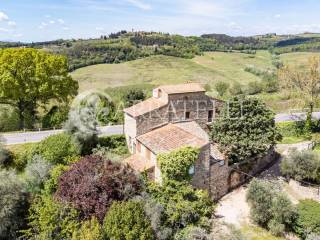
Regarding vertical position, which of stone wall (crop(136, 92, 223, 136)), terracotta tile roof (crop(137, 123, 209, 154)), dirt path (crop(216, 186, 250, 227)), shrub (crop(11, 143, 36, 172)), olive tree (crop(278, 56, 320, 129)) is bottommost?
dirt path (crop(216, 186, 250, 227))

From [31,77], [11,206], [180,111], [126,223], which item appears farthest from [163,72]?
[126,223]

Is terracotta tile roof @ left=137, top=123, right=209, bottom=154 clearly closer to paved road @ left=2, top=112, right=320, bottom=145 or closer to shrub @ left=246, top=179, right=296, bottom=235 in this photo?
shrub @ left=246, top=179, right=296, bottom=235

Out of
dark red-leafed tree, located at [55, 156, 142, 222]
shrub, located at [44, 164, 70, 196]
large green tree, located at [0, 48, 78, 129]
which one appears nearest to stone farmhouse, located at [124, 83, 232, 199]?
dark red-leafed tree, located at [55, 156, 142, 222]

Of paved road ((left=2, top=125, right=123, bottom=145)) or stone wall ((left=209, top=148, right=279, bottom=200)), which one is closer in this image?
stone wall ((left=209, top=148, right=279, bottom=200))

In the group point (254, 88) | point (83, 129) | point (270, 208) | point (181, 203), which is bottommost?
point (270, 208)

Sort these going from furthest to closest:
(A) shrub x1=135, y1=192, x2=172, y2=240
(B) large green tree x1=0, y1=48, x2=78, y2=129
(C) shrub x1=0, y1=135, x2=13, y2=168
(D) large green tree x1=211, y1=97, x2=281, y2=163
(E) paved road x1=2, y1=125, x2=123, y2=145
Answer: (B) large green tree x1=0, y1=48, x2=78, y2=129, (E) paved road x1=2, y1=125, x2=123, y2=145, (D) large green tree x1=211, y1=97, x2=281, y2=163, (C) shrub x1=0, y1=135, x2=13, y2=168, (A) shrub x1=135, y1=192, x2=172, y2=240

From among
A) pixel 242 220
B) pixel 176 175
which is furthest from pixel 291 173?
pixel 176 175

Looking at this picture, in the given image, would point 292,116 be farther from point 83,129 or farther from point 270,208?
point 83,129
